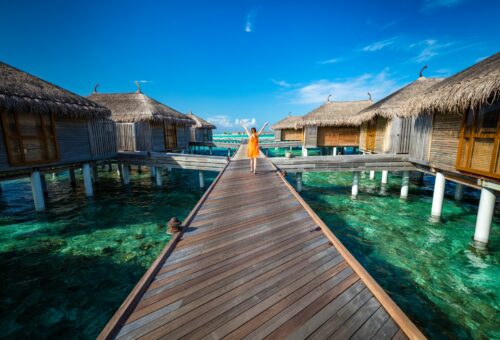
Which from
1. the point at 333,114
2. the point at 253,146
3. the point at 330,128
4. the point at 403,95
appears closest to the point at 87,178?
the point at 253,146

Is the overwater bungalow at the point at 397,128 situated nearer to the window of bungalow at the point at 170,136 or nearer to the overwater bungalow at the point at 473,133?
the overwater bungalow at the point at 473,133

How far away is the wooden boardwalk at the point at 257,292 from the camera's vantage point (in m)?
2.17

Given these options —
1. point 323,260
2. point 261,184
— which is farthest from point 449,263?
point 261,184

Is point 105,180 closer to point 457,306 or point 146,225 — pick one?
point 146,225

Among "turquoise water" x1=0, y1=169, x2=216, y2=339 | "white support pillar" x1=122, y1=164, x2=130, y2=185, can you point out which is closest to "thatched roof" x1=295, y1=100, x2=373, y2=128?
"turquoise water" x1=0, y1=169, x2=216, y2=339

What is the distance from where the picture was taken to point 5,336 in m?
3.90

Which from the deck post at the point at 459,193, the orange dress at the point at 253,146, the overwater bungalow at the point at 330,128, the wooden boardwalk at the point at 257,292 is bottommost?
the deck post at the point at 459,193

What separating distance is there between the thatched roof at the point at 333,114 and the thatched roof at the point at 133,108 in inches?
495

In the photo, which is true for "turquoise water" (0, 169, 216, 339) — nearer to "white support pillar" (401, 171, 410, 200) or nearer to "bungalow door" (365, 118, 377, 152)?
"white support pillar" (401, 171, 410, 200)

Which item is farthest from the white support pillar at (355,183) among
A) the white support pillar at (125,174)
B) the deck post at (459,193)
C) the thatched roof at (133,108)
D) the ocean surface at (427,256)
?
the white support pillar at (125,174)

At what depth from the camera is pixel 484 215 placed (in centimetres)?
616

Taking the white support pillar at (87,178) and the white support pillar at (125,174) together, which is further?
the white support pillar at (125,174)

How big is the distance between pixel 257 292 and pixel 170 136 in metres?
17.8

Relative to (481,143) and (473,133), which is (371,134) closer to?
(473,133)
